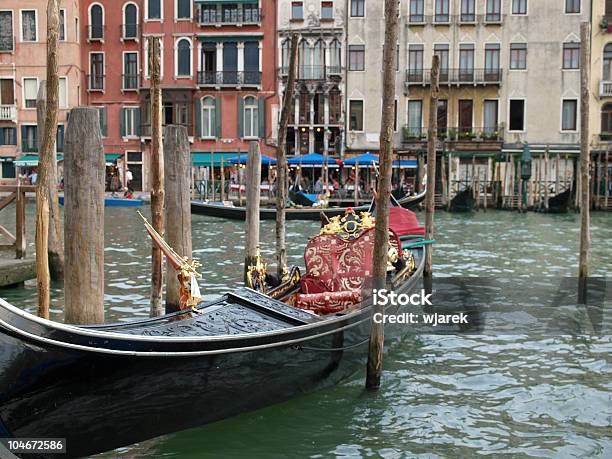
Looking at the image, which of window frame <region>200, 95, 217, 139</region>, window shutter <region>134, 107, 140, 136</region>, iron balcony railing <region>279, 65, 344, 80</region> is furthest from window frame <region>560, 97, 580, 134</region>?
window shutter <region>134, 107, 140, 136</region>

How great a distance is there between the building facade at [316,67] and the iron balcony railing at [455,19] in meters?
2.18

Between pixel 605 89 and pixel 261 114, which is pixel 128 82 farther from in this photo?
pixel 605 89

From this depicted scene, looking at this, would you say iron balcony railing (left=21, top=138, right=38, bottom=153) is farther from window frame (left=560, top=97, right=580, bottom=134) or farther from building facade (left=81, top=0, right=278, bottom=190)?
window frame (left=560, top=97, right=580, bottom=134)

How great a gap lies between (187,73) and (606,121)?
12.3m

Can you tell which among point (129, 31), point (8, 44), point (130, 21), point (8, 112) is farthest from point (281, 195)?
point (8, 44)

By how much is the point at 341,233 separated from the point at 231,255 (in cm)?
579

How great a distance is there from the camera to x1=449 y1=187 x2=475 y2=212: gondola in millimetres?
20531

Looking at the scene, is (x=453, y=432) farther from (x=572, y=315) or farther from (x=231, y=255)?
(x=231, y=255)

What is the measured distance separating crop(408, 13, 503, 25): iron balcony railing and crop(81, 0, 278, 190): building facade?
4225mm

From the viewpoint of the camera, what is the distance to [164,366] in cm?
381

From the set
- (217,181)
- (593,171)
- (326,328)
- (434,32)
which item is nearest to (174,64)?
(217,181)

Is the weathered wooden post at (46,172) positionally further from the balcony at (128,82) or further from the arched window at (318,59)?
the balcony at (128,82)

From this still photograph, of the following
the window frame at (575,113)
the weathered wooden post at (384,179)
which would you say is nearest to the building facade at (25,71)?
the window frame at (575,113)

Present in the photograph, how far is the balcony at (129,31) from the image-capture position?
24.7m
